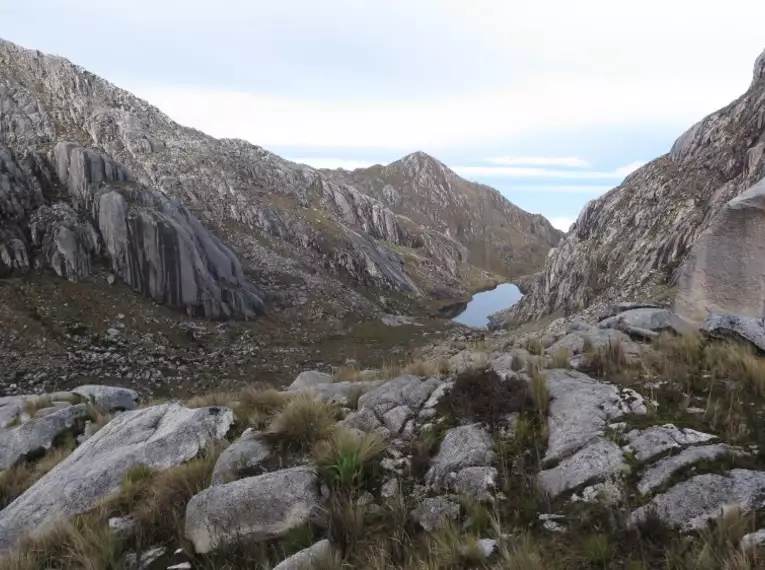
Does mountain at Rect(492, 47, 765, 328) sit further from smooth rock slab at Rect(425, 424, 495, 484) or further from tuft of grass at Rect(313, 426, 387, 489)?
tuft of grass at Rect(313, 426, 387, 489)

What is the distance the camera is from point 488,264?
Answer: 561 ft

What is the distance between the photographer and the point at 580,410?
20.2ft

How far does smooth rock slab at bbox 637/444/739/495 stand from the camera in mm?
4402

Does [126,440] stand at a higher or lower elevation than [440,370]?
lower

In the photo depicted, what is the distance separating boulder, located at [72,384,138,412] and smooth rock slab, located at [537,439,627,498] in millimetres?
13642

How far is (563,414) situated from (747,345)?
162 inches

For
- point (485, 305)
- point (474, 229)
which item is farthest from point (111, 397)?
point (474, 229)

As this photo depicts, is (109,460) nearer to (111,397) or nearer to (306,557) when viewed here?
(306,557)

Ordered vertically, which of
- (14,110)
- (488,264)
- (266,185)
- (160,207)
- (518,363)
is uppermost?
(14,110)

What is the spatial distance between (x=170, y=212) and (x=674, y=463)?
4634 centimetres

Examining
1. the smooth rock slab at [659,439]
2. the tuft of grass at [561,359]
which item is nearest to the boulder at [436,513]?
the smooth rock slab at [659,439]

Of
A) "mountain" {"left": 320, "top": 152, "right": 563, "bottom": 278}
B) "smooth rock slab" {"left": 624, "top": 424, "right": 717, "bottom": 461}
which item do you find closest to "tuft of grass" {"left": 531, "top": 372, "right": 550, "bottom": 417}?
"smooth rock slab" {"left": 624, "top": 424, "right": 717, "bottom": 461}

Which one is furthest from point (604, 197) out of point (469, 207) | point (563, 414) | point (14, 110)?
point (469, 207)

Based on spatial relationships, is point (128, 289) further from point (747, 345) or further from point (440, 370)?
point (747, 345)
